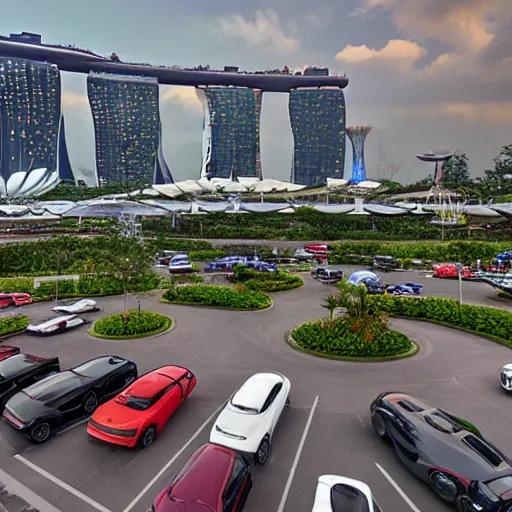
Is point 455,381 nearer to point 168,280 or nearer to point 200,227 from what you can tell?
point 168,280

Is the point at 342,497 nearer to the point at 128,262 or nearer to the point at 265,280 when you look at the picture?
the point at 128,262

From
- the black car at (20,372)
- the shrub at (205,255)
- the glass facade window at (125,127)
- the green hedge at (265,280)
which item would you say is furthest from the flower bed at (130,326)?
the glass facade window at (125,127)

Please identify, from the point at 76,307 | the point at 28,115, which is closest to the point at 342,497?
the point at 76,307

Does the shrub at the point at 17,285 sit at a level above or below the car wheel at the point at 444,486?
above

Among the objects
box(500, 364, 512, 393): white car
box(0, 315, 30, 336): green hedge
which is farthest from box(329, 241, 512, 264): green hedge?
box(0, 315, 30, 336): green hedge

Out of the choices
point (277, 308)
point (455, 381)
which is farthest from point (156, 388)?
point (277, 308)

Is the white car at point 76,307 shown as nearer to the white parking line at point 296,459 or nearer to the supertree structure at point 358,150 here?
the white parking line at point 296,459

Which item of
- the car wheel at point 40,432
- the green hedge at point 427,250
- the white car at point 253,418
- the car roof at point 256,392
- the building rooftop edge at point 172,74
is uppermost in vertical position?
the building rooftop edge at point 172,74
